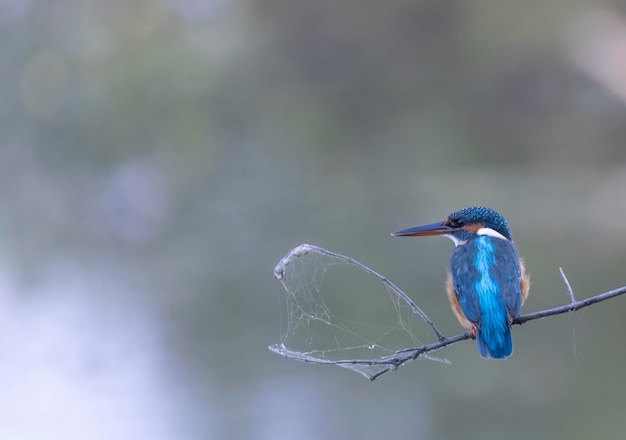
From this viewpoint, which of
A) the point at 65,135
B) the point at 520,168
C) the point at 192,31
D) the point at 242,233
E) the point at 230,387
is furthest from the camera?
the point at 192,31

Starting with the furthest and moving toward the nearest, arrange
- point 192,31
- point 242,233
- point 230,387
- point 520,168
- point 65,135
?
point 192,31 → point 65,135 → point 520,168 → point 242,233 → point 230,387

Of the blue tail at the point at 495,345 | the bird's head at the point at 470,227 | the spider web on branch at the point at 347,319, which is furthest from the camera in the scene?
the spider web on branch at the point at 347,319

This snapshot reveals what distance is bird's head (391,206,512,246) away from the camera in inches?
95.7

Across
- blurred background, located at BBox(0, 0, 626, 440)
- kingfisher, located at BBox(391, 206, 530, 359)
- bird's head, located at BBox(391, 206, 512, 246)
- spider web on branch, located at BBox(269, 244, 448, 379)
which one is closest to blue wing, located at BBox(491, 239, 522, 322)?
kingfisher, located at BBox(391, 206, 530, 359)

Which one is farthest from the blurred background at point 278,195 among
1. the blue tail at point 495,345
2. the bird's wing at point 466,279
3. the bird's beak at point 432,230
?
the blue tail at point 495,345

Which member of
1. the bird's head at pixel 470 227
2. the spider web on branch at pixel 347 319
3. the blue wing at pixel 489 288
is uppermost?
the spider web on branch at pixel 347 319

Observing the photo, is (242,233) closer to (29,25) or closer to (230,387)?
(230,387)

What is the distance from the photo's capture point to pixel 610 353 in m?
4.80

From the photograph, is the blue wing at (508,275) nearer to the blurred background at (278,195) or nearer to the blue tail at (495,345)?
the blue tail at (495,345)

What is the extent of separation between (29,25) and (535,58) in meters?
5.12

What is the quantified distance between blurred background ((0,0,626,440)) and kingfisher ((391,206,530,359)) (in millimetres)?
1993

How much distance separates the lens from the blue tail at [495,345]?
78.7 inches

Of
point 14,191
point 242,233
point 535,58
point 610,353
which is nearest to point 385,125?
point 535,58

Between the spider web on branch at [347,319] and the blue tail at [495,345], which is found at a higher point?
the spider web on branch at [347,319]
